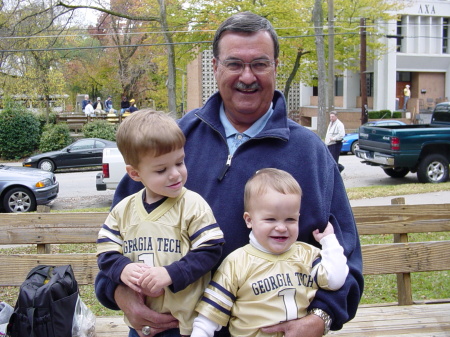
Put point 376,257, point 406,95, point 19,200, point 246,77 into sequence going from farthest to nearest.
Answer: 1. point 406,95
2. point 19,200
3. point 376,257
4. point 246,77

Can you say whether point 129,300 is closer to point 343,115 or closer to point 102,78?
point 343,115

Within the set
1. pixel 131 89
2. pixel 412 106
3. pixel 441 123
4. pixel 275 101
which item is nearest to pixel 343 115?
pixel 412 106

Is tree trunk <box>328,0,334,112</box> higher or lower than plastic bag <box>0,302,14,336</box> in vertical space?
higher

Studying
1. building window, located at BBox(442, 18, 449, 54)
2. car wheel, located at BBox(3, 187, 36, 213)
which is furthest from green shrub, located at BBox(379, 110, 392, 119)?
car wheel, located at BBox(3, 187, 36, 213)

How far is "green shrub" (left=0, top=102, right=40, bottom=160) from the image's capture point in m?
29.7

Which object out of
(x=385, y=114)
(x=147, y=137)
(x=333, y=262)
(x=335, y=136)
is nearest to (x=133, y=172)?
(x=147, y=137)

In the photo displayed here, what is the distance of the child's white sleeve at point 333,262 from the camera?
2.20 metres

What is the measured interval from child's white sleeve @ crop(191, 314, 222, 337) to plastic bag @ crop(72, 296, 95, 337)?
164 cm

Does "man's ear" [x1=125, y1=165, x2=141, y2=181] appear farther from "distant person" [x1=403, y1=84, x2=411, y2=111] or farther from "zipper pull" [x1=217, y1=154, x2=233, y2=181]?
"distant person" [x1=403, y1=84, x2=411, y2=111]

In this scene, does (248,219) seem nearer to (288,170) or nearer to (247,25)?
(288,170)

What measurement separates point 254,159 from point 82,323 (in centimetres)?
191

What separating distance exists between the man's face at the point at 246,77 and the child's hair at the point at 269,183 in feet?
1.17

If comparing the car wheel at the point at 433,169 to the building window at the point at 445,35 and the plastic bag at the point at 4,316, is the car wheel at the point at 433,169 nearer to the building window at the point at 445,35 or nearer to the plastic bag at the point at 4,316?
the plastic bag at the point at 4,316

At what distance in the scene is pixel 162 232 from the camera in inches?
87.4
